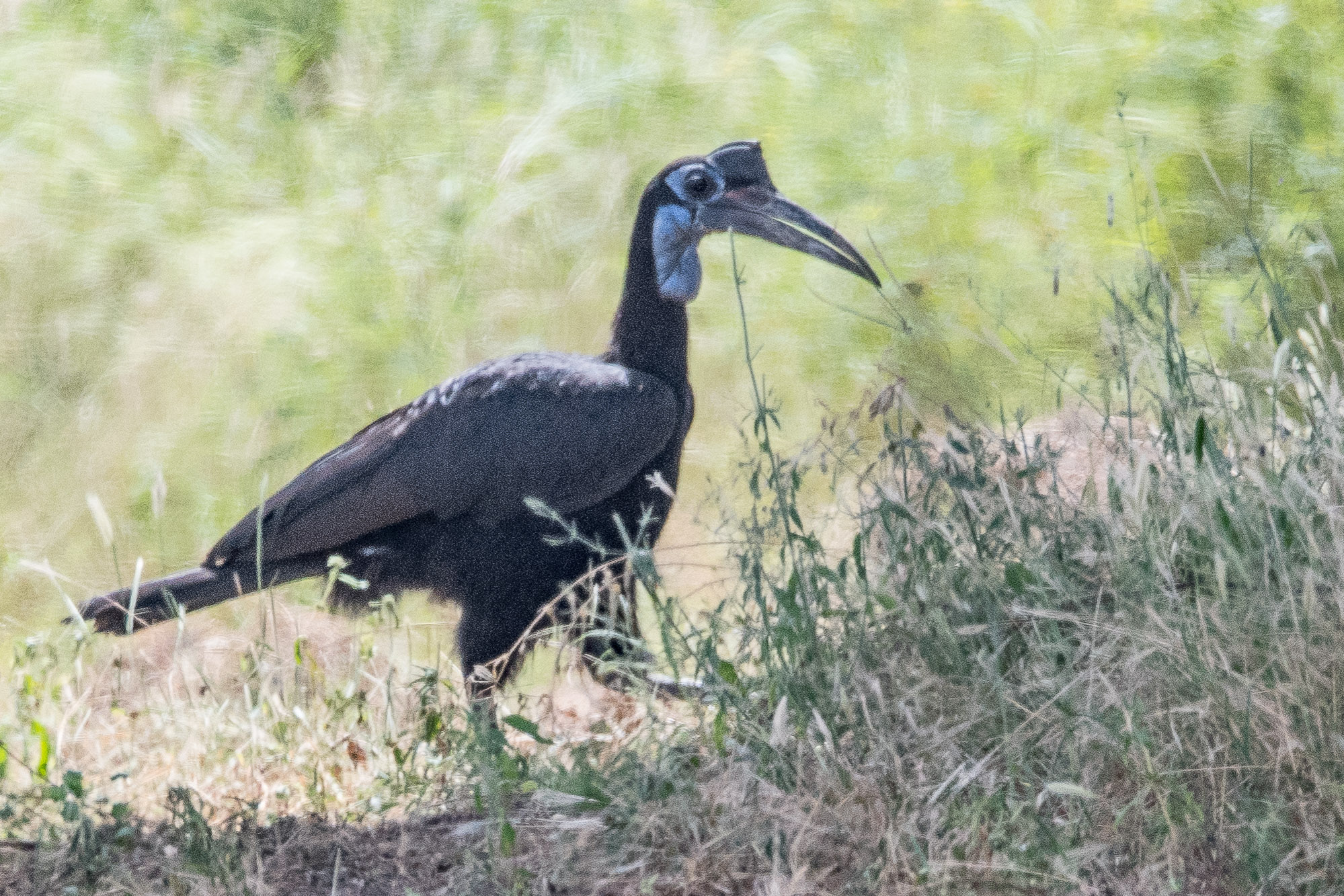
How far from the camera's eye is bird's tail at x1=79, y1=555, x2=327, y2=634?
335 centimetres

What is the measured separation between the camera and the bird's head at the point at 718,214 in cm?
353

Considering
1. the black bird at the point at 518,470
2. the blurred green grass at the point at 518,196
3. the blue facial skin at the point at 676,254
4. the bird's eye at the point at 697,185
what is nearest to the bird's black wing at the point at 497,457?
the black bird at the point at 518,470

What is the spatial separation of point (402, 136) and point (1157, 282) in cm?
237

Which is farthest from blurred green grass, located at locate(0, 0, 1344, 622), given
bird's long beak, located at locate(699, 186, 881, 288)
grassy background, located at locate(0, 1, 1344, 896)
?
bird's long beak, located at locate(699, 186, 881, 288)

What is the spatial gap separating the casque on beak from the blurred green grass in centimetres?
14

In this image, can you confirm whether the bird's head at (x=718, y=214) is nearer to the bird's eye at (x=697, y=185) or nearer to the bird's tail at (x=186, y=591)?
the bird's eye at (x=697, y=185)

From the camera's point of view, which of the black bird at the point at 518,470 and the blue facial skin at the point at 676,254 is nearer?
the black bird at the point at 518,470

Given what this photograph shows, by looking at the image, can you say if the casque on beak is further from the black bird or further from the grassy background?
the grassy background

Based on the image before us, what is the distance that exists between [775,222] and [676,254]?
253 mm

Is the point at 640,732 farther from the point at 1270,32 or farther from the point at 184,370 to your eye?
the point at 1270,32

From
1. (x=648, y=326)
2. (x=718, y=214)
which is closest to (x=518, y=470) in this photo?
(x=648, y=326)

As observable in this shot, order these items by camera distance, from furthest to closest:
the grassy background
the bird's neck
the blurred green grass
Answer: the blurred green grass < the bird's neck < the grassy background

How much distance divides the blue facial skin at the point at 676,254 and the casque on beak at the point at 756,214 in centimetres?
5

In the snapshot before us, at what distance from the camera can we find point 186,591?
3.45m
